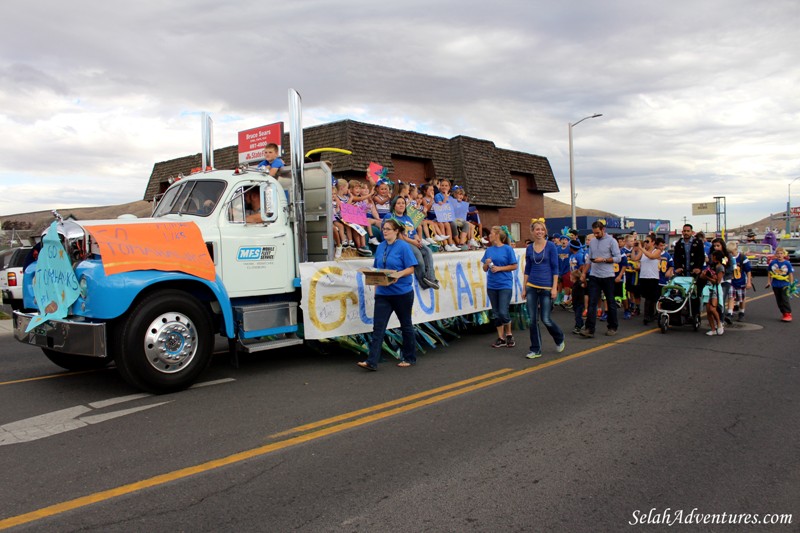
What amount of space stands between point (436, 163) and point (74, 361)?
71.9ft

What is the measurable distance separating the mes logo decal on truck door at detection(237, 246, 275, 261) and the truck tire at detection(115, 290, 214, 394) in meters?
0.93

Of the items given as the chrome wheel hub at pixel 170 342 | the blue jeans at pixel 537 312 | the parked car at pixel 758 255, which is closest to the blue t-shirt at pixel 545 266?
the blue jeans at pixel 537 312

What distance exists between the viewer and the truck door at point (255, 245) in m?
6.97

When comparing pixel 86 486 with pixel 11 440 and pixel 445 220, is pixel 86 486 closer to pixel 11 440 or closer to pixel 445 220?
pixel 11 440

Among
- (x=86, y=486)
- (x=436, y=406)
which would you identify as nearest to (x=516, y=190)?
(x=436, y=406)

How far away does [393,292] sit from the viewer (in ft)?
24.4

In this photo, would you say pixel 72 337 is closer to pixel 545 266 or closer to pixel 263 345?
pixel 263 345

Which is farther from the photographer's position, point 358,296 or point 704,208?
point 704,208

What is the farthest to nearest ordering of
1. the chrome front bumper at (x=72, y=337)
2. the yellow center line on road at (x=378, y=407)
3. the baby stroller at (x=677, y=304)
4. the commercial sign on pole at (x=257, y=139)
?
the baby stroller at (x=677, y=304)
the commercial sign on pole at (x=257, y=139)
the chrome front bumper at (x=72, y=337)
the yellow center line on road at (x=378, y=407)

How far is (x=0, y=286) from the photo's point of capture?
49.3ft

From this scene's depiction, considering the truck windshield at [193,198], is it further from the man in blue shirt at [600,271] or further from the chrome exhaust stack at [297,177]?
the man in blue shirt at [600,271]

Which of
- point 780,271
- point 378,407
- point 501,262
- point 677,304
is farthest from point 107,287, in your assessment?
point 780,271

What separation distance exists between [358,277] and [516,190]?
2890 cm

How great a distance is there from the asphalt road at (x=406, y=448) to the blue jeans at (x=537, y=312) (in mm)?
616
